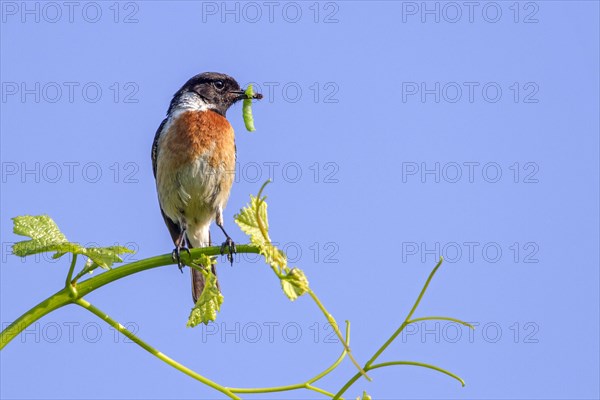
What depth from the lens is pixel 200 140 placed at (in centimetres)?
627

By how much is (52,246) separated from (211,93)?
16.5 ft

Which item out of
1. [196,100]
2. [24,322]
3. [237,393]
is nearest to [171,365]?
[237,393]

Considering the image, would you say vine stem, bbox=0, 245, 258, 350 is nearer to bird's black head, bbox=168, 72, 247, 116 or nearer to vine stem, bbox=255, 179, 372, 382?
vine stem, bbox=255, 179, 372, 382

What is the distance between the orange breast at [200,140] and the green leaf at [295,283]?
4.44 meters

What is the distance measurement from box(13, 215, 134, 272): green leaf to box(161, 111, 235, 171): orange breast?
4.08m

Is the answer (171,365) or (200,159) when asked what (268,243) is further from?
(200,159)

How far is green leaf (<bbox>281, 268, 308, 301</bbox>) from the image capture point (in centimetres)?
183

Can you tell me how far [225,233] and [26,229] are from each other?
12.0 ft

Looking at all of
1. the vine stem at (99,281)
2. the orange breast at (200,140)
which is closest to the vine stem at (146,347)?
the vine stem at (99,281)

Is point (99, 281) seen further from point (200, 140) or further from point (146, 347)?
point (200, 140)

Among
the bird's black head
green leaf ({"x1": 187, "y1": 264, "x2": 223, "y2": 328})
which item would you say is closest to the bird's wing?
the bird's black head

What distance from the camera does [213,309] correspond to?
2332 mm

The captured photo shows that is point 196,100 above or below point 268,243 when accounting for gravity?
above

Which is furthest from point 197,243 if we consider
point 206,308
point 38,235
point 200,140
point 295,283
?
point 295,283
